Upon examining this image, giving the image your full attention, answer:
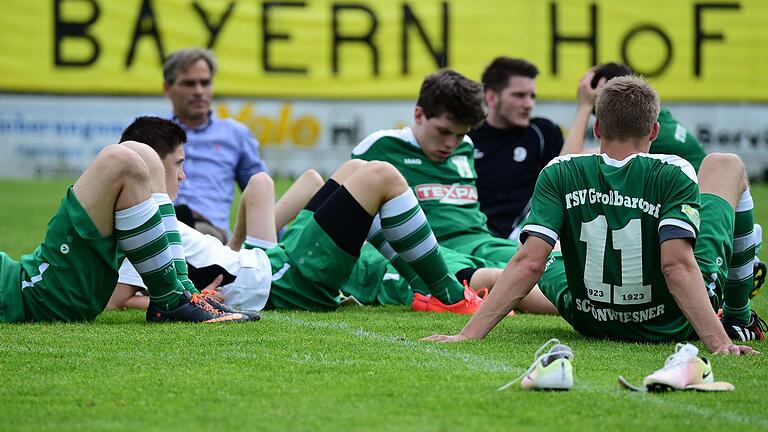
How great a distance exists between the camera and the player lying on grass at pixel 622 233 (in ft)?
16.0

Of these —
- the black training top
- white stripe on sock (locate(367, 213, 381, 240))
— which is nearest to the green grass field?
white stripe on sock (locate(367, 213, 381, 240))

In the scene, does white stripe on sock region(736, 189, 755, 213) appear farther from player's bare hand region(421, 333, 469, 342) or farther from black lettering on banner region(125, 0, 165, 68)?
black lettering on banner region(125, 0, 165, 68)

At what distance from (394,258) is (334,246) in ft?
1.97

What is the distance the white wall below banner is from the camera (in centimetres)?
1873

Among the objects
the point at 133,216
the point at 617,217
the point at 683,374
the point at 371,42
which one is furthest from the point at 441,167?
the point at 371,42

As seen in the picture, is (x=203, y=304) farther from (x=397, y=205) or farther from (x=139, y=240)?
(x=397, y=205)

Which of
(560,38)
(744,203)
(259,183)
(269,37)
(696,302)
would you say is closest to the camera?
(696,302)

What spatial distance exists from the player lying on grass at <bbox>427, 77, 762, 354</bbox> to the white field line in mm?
232

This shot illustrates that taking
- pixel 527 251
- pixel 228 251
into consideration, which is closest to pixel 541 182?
pixel 527 251

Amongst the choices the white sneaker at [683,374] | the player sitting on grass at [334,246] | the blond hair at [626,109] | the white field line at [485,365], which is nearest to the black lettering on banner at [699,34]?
the player sitting on grass at [334,246]

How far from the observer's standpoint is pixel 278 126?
19.2 meters

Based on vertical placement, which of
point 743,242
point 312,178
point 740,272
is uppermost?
point 312,178

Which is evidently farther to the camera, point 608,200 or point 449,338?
point 449,338

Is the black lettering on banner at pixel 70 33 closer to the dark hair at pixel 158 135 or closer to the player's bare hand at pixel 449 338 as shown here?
the dark hair at pixel 158 135
